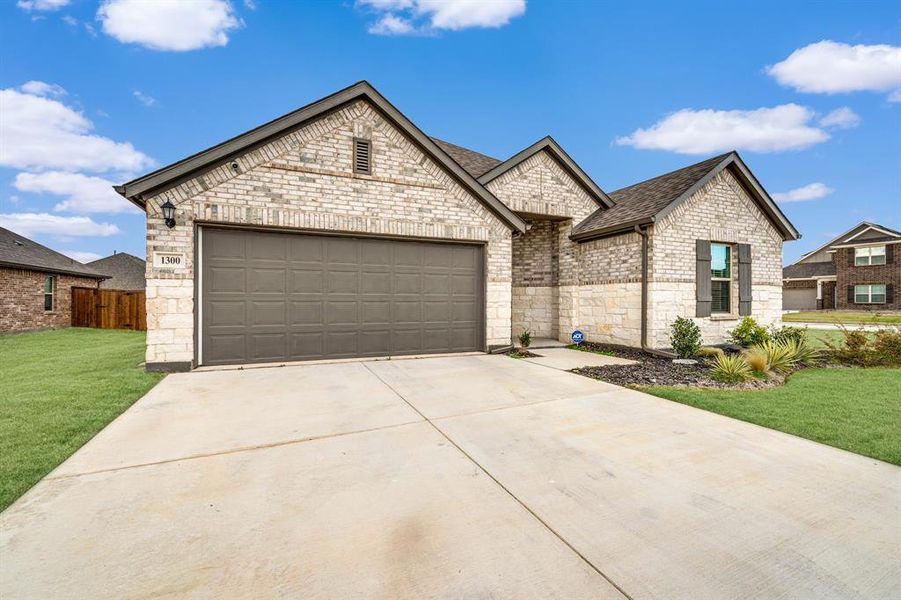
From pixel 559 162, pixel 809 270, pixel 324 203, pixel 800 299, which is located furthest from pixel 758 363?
pixel 800 299

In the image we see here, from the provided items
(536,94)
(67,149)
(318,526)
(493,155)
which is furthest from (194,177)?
(67,149)

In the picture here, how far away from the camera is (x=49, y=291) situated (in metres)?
17.5

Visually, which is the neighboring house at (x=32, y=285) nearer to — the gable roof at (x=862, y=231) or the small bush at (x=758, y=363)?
the small bush at (x=758, y=363)

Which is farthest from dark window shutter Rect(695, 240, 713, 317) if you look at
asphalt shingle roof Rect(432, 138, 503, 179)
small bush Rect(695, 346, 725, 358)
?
asphalt shingle roof Rect(432, 138, 503, 179)

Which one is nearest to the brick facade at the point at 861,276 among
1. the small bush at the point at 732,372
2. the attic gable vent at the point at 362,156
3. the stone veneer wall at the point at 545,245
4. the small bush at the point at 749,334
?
the small bush at the point at 749,334

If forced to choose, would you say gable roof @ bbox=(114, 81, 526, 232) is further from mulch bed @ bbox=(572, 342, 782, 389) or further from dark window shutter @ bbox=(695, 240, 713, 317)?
dark window shutter @ bbox=(695, 240, 713, 317)

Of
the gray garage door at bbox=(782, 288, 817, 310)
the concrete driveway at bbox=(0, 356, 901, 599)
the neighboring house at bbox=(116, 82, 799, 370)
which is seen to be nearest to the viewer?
the concrete driveway at bbox=(0, 356, 901, 599)

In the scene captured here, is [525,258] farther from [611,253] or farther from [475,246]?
[475,246]

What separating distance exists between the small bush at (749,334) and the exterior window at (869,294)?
3061cm

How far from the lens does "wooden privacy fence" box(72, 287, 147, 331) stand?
17.7 meters

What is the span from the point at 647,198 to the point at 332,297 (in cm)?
962

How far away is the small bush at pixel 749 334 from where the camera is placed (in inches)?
406

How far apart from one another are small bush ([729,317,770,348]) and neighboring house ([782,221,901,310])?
30.4m

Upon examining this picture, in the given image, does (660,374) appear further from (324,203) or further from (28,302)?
(28,302)
